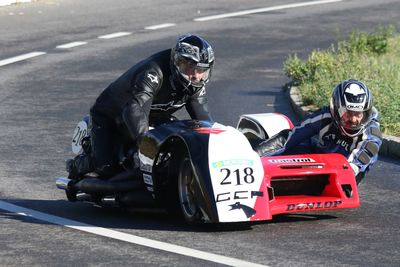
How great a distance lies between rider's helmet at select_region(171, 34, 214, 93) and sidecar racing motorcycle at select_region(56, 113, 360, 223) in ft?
1.46

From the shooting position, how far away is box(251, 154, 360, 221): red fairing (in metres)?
10.6

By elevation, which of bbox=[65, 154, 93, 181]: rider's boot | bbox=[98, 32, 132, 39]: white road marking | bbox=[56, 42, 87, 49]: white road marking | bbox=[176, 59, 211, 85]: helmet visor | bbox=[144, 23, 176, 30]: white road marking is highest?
bbox=[176, 59, 211, 85]: helmet visor

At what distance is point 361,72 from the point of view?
58.5ft

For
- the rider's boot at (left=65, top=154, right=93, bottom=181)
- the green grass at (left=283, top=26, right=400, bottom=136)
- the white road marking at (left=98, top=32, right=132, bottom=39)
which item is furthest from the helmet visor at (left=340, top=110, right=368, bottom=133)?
the white road marking at (left=98, top=32, right=132, bottom=39)

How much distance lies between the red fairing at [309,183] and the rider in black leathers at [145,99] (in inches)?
39.6

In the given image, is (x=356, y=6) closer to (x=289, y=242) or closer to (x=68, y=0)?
(x=68, y=0)

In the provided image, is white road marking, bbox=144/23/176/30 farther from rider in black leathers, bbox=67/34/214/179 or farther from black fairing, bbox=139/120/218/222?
black fairing, bbox=139/120/218/222

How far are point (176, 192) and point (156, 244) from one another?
3.01ft

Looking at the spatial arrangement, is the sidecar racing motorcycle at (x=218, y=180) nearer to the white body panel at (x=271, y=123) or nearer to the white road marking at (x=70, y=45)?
the white body panel at (x=271, y=123)

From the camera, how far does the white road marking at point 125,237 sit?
9387mm

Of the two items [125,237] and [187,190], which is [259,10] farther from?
[125,237]

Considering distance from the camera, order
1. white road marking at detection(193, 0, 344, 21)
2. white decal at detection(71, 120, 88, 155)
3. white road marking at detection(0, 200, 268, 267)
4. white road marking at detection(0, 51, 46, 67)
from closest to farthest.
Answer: white road marking at detection(0, 200, 268, 267)
white decal at detection(71, 120, 88, 155)
white road marking at detection(0, 51, 46, 67)
white road marking at detection(193, 0, 344, 21)

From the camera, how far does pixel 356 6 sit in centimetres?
3075

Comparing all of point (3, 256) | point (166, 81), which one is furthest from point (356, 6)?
point (3, 256)
